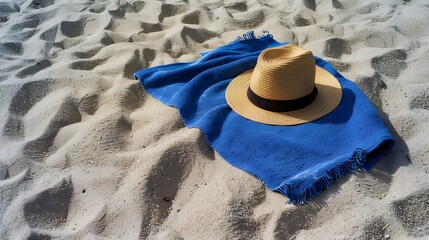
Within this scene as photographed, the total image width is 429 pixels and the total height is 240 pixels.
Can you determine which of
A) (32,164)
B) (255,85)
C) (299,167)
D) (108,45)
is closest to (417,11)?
(255,85)

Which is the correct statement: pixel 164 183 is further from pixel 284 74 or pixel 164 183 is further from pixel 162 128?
pixel 284 74

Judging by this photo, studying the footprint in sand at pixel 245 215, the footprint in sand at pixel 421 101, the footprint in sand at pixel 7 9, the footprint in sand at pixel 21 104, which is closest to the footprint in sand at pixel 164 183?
the footprint in sand at pixel 245 215

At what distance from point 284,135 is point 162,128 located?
653mm

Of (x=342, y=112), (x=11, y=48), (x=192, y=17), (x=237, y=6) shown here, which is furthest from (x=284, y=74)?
(x=11, y=48)

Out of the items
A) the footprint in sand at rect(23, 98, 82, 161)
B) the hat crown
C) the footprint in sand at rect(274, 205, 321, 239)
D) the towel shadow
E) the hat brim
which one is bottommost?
the footprint in sand at rect(274, 205, 321, 239)

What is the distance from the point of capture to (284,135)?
2076mm

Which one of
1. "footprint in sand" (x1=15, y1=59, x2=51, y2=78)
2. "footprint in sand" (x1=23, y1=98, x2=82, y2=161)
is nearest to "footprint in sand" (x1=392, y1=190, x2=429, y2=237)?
"footprint in sand" (x1=23, y1=98, x2=82, y2=161)

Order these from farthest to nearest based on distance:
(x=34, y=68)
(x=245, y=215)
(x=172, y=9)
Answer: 1. (x=172, y=9)
2. (x=34, y=68)
3. (x=245, y=215)

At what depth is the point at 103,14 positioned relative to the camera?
3.42 metres

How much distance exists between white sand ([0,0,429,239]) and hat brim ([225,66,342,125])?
0.72 feet

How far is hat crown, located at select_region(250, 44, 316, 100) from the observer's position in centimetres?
206

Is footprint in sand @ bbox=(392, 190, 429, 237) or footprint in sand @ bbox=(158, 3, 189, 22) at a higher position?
footprint in sand @ bbox=(158, 3, 189, 22)

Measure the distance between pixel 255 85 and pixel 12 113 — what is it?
1.44 meters

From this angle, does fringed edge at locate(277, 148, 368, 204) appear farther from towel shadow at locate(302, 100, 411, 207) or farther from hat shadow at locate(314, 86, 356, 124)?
hat shadow at locate(314, 86, 356, 124)
